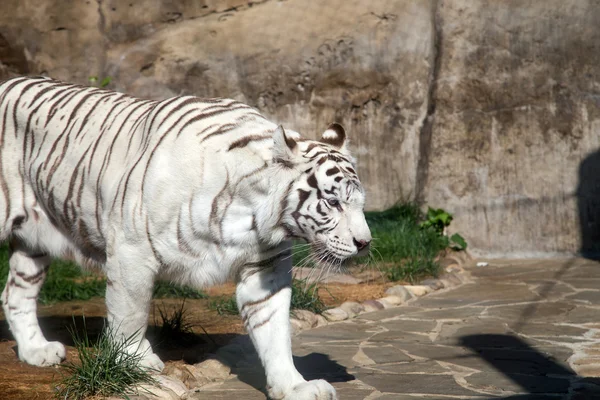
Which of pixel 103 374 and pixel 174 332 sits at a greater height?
pixel 103 374

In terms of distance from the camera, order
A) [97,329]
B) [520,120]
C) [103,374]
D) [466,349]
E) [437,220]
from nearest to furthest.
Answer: [103,374]
[466,349]
[97,329]
[520,120]
[437,220]

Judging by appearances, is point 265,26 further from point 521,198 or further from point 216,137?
point 216,137

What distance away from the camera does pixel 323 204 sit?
369cm

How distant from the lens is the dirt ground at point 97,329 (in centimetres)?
405

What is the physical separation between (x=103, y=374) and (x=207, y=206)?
2.80 feet

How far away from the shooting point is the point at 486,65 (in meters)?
8.34

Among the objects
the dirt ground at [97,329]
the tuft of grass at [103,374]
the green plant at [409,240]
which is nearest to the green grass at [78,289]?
the dirt ground at [97,329]

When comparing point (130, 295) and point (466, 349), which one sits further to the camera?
point (466, 349)

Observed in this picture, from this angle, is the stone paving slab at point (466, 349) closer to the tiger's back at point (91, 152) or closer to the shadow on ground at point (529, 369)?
the shadow on ground at point (529, 369)

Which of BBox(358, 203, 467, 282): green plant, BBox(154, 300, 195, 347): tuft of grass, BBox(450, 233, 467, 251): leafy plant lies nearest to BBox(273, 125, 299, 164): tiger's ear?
BBox(154, 300, 195, 347): tuft of grass

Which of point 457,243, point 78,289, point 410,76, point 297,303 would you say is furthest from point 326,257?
point 410,76

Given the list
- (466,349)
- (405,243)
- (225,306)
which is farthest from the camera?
(405,243)

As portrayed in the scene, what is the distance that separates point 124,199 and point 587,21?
5568 millimetres

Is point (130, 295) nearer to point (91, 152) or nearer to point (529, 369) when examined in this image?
point (91, 152)
